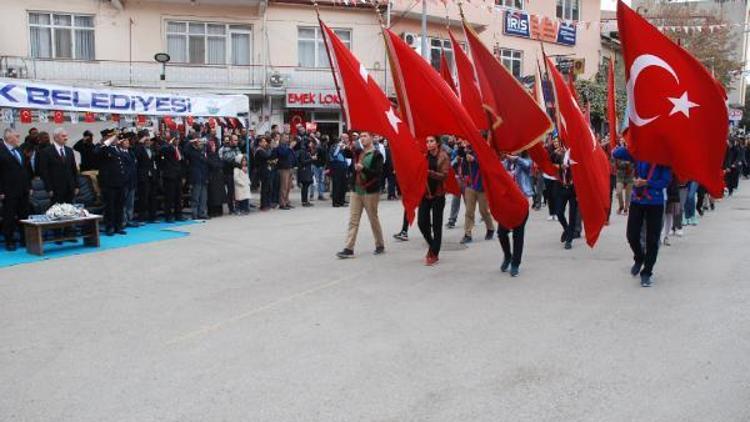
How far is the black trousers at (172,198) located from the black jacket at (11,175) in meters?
3.37

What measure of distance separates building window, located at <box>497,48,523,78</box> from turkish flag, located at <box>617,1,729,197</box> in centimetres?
2434

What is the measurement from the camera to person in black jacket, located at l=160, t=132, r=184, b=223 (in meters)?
14.1

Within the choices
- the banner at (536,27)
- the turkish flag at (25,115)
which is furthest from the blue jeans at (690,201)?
the banner at (536,27)

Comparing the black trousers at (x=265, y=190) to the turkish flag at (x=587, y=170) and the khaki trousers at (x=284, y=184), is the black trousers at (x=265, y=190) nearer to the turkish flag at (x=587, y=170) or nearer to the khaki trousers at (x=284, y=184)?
the khaki trousers at (x=284, y=184)

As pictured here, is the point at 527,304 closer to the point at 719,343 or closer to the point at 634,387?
the point at 719,343

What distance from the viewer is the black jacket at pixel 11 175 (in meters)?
10.7

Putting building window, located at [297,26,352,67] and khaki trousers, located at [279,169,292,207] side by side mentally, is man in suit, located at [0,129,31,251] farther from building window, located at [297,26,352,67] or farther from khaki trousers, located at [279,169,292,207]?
building window, located at [297,26,352,67]

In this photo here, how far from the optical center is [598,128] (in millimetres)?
38438

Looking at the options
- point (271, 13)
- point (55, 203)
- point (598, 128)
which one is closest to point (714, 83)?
point (55, 203)

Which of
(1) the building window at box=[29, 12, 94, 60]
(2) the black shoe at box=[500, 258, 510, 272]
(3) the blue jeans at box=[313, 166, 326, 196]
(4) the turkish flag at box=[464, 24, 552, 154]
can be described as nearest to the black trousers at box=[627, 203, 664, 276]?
(4) the turkish flag at box=[464, 24, 552, 154]

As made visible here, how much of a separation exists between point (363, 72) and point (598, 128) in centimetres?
3204

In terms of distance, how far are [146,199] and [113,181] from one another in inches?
61.2

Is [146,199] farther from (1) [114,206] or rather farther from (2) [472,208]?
(2) [472,208]

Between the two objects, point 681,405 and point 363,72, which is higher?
point 363,72
